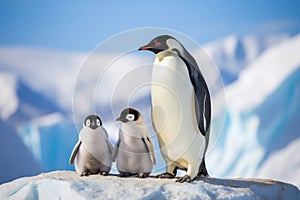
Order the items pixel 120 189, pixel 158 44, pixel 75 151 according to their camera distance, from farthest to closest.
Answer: pixel 75 151
pixel 158 44
pixel 120 189

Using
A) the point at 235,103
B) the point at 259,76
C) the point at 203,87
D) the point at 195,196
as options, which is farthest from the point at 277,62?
the point at 195,196

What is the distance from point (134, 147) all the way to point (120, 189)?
1.07ft

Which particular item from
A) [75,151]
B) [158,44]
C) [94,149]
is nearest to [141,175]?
[94,149]

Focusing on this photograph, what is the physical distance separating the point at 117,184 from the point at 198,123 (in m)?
0.47

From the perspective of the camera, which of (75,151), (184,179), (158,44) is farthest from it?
(75,151)

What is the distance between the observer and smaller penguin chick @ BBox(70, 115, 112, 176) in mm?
2617

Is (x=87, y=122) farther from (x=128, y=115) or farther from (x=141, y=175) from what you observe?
(x=141, y=175)

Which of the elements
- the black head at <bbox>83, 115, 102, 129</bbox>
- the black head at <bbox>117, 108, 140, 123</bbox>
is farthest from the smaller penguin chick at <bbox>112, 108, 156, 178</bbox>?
the black head at <bbox>83, 115, 102, 129</bbox>

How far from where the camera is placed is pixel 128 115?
102 inches

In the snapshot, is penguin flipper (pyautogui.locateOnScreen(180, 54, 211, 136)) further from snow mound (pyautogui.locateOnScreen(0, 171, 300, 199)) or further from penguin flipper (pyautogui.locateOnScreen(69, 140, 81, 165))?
penguin flipper (pyautogui.locateOnScreen(69, 140, 81, 165))

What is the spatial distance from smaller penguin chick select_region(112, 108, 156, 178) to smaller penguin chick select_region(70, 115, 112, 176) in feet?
0.21

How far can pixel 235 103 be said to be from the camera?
5406 mm

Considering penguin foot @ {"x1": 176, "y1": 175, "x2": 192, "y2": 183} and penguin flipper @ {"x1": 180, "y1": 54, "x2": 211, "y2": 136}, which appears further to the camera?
penguin flipper @ {"x1": 180, "y1": 54, "x2": 211, "y2": 136}

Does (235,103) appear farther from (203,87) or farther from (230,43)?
(203,87)
